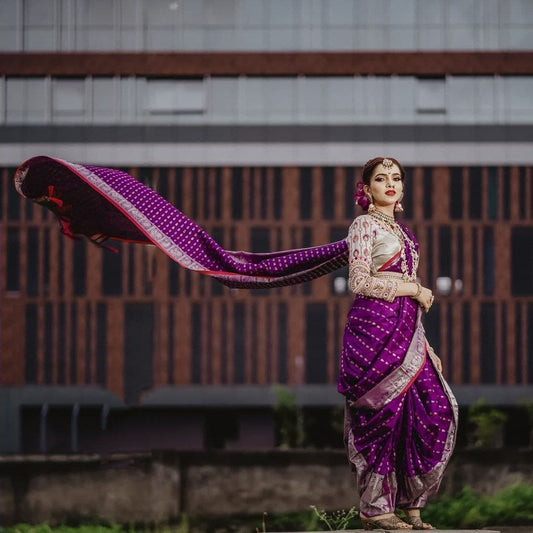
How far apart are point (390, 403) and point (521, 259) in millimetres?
17478

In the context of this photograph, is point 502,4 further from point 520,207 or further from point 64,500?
point 64,500

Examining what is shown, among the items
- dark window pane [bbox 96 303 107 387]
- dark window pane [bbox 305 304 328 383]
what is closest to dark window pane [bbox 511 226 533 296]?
dark window pane [bbox 305 304 328 383]

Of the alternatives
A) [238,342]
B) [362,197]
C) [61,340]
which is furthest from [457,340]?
[362,197]

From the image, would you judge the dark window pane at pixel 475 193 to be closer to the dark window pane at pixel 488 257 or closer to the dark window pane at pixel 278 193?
the dark window pane at pixel 488 257

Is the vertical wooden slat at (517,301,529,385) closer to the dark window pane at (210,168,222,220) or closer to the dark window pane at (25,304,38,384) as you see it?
the dark window pane at (210,168,222,220)

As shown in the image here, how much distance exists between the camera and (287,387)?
68.2 ft

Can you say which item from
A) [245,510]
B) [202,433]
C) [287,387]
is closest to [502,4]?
[287,387]

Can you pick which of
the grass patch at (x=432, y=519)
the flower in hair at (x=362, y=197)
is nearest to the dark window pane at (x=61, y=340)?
the grass patch at (x=432, y=519)

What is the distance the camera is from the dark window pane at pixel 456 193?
69.9ft

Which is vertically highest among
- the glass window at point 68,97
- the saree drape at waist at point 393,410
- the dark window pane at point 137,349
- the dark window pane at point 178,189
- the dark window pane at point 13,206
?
the glass window at point 68,97

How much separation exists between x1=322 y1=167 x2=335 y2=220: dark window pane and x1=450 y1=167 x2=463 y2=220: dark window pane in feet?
8.21

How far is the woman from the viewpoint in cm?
478

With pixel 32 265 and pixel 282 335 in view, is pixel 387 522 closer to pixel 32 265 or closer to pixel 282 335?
pixel 282 335

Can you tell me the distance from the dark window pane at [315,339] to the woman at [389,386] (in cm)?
1627
